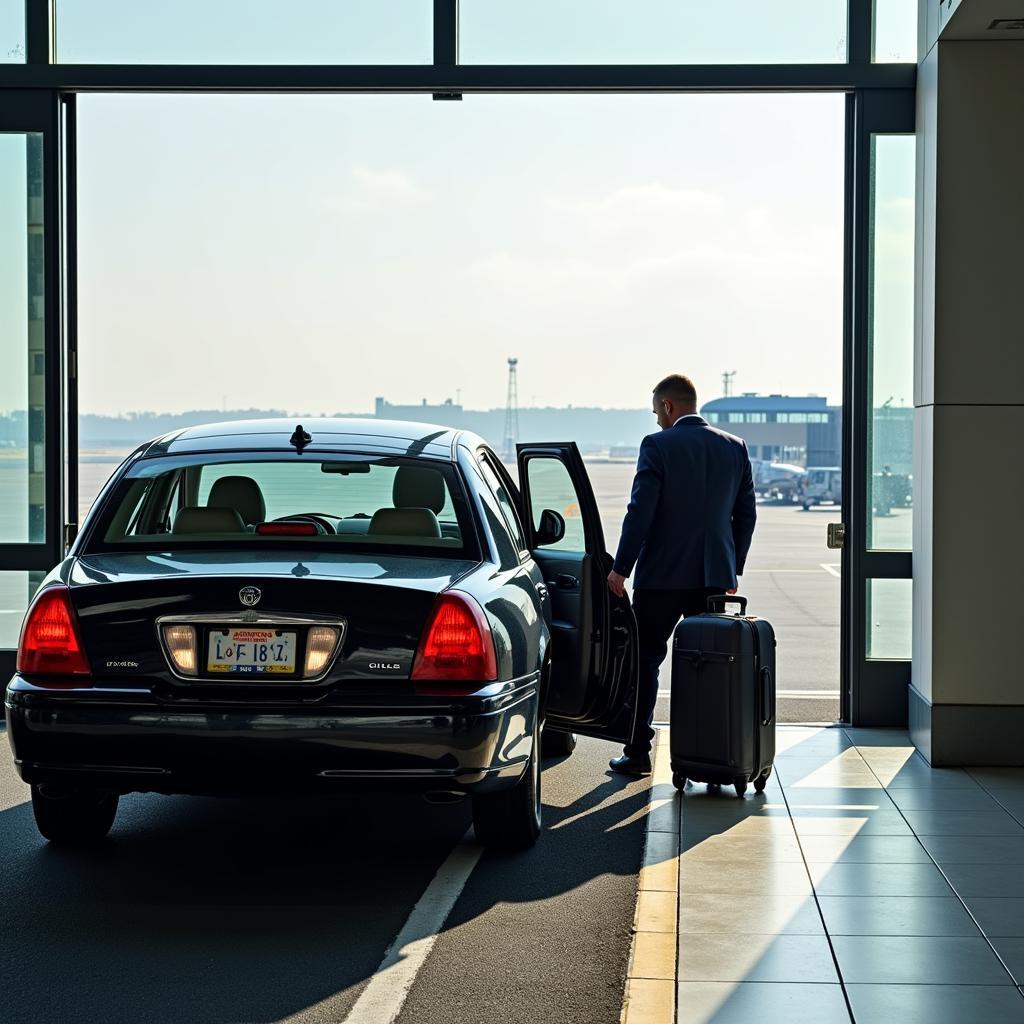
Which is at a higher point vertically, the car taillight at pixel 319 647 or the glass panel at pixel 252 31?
the glass panel at pixel 252 31

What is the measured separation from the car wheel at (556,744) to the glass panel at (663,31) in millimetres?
3970

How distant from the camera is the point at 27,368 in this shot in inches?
379

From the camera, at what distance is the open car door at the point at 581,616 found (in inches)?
271

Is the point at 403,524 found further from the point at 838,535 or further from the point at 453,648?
the point at 838,535

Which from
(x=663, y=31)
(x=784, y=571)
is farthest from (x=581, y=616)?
(x=784, y=571)

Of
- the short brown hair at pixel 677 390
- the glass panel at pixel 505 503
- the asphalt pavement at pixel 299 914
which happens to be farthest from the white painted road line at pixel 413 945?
the short brown hair at pixel 677 390

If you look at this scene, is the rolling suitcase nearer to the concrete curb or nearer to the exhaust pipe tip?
the concrete curb

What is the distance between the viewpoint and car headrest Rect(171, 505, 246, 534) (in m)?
5.81

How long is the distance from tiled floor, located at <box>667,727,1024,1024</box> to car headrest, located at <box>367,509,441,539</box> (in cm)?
158

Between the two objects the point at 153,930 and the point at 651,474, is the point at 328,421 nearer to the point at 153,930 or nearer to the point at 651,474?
Answer: the point at 651,474

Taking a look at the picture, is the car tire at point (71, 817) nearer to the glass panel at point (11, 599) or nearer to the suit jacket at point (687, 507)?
the suit jacket at point (687, 507)

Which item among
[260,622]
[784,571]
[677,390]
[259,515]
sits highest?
[677,390]

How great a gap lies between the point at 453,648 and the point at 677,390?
301 cm

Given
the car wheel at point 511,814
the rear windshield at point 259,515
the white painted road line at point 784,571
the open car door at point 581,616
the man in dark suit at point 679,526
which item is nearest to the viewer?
the rear windshield at point 259,515
